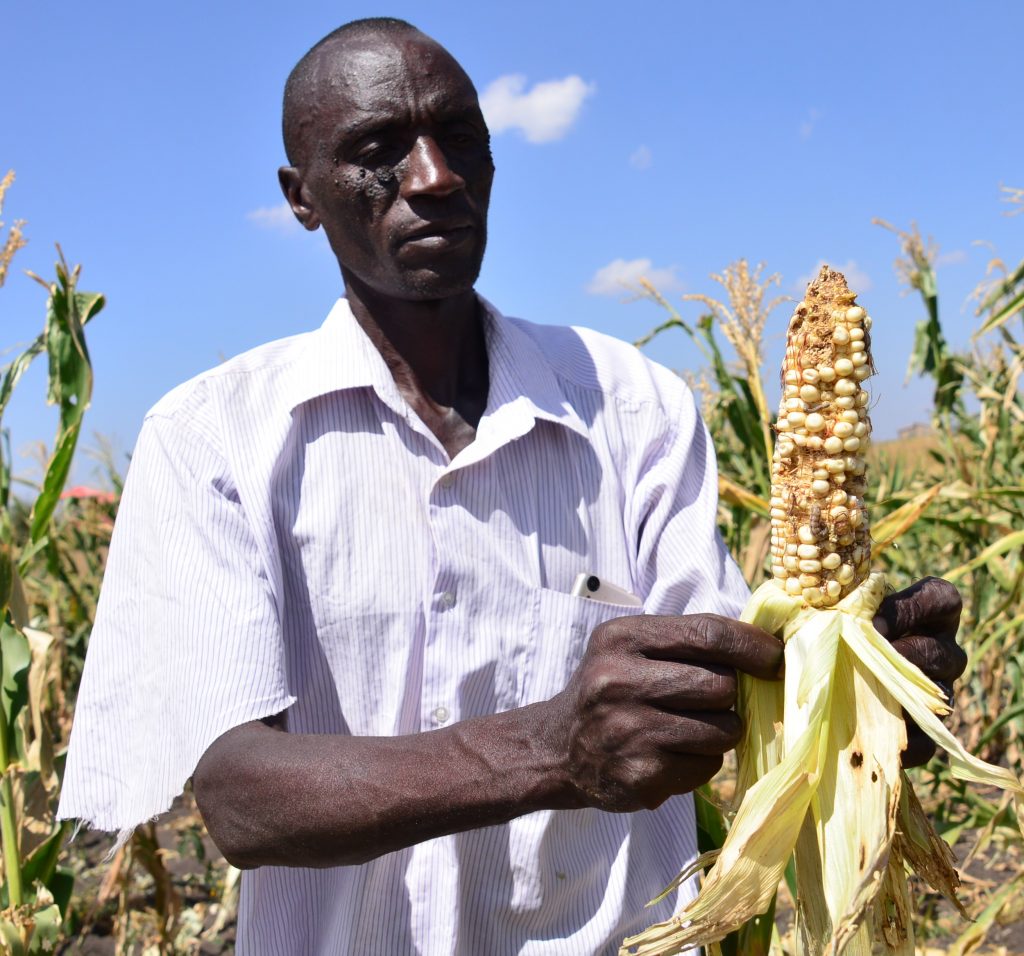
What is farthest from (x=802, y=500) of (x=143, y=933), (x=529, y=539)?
(x=143, y=933)

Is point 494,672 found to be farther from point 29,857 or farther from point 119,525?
point 29,857

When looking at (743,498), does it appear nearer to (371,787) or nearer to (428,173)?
(428,173)

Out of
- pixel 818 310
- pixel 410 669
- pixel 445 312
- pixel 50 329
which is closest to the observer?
pixel 818 310

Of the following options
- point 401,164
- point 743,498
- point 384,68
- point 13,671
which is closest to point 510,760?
point 401,164

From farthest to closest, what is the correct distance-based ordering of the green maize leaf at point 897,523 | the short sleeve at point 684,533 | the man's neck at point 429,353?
the green maize leaf at point 897,523 → the man's neck at point 429,353 → the short sleeve at point 684,533

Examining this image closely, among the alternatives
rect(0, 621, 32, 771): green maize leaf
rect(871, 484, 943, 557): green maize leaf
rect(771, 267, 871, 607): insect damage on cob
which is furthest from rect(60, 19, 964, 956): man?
rect(0, 621, 32, 771): green maize leaf

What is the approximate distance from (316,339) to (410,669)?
0.60 meters

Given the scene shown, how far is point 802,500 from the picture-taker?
129 cm

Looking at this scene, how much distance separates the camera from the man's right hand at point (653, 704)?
48.8 inches

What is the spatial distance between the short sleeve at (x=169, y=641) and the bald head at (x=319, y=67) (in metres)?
0.61

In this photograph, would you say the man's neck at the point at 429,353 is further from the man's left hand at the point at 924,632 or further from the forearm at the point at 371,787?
the man's left hand at the point at 924,632

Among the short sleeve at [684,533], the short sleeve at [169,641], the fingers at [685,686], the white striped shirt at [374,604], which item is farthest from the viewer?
the short sleeve at [684,533]

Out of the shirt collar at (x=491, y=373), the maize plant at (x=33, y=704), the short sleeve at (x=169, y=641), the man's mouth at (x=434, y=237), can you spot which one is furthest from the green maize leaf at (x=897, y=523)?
the maize plant at (x=33, y=704)

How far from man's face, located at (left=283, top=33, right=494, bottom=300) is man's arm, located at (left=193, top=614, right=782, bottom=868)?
0.79 meters
